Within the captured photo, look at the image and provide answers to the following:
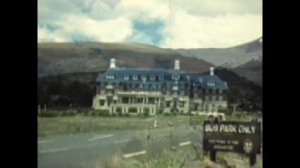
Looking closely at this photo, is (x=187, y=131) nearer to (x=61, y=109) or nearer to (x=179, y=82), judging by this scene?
(x=179, y=82)

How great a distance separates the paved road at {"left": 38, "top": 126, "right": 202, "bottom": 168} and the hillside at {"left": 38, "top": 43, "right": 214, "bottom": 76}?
35 cm

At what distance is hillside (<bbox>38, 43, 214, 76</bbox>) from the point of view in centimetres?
259

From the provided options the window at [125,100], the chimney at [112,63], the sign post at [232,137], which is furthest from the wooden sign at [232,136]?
the chimney at [112,63]

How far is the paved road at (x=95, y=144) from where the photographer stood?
256 cm

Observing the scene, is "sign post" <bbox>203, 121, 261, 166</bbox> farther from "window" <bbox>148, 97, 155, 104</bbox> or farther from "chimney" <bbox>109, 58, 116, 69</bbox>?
"chimney" <bbox>109, 58, 116, 69</bbox>

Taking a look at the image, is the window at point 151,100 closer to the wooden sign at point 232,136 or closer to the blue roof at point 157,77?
the blue roof at point 157,77

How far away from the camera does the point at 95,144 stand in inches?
104

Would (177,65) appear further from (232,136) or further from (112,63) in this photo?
(232,136)

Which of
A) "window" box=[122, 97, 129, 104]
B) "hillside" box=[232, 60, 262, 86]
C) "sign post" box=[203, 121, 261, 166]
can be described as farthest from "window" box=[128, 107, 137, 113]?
"hillside" box=[232, 60, 262, 86]

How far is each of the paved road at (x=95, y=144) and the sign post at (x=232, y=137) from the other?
0.20ft
